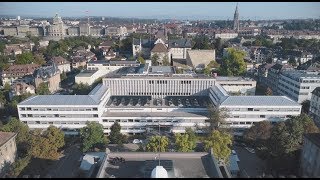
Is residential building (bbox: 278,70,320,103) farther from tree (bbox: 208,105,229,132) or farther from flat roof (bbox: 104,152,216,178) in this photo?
flat roof (bbox: 104,152,216,178)

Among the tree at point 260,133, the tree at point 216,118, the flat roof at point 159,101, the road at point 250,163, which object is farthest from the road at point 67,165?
the tree at point 260,133

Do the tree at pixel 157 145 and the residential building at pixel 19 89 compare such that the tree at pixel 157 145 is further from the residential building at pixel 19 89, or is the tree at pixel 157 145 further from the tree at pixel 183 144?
the residential building at pixel 19 89

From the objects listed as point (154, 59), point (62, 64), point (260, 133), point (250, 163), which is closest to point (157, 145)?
point (250, 163)

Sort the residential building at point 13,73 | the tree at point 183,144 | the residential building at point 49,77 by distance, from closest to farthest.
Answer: the tree at point 183,144 → the residential building at point 49,77 → the residential building at point 13,73

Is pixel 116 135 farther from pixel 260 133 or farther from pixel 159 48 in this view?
pixel 159 48

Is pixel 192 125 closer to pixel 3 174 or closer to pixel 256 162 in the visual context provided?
pixel 256 162

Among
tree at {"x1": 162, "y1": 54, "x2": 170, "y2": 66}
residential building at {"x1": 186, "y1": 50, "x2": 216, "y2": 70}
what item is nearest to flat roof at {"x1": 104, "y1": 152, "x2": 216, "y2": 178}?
tree at {"x1": 162, "y1": 54, "x2": 170, "y2": 66}
